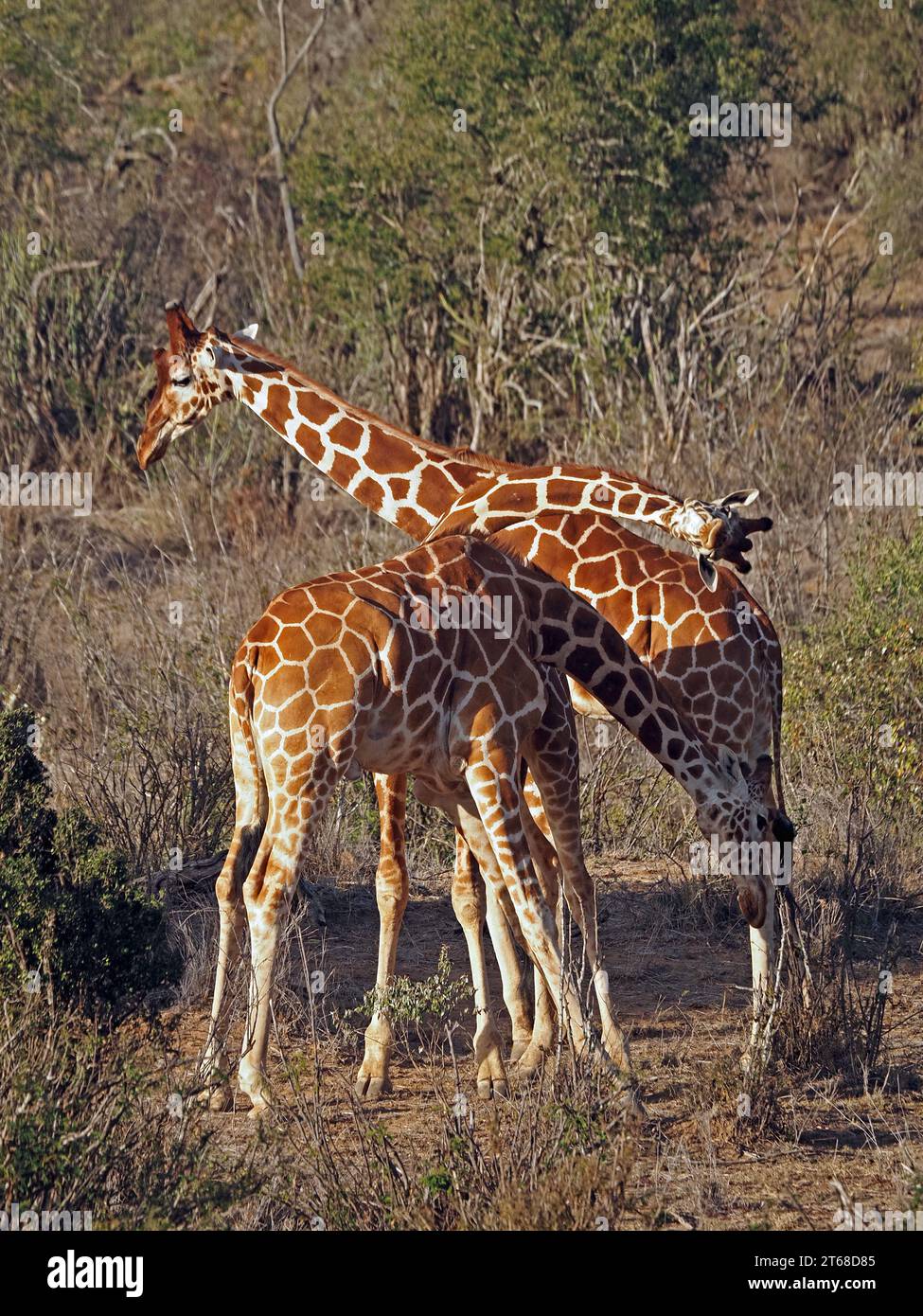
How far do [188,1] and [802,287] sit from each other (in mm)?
16124

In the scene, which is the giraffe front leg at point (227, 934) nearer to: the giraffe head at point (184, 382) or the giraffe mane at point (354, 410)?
the giraffe mane at point (354, 410)

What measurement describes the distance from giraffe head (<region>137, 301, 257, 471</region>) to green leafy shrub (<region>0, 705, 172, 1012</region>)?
2.40 meters

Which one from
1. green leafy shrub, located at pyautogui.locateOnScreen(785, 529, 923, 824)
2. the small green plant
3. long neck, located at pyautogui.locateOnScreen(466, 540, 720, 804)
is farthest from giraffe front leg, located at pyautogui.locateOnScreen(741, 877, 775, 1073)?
green leafy shrub, located at pyautogui.locateOnScreen(785, 529, 923, 824)

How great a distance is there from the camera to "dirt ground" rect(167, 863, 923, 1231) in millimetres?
6145

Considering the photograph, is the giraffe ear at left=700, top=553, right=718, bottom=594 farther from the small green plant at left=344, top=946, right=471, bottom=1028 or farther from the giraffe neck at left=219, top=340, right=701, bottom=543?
the small green plant at left=344, top=946, right=471, bottom=1028

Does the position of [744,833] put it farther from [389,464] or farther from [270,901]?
[389,464]

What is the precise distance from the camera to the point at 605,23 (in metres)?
16.3

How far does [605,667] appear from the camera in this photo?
291 inches

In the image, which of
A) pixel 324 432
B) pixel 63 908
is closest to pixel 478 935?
pixel 63 908

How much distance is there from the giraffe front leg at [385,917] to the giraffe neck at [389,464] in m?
1.65

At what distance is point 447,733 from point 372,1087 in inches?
57.9

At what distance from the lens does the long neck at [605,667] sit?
7277 mm

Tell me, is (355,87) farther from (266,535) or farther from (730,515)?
(730,515)
